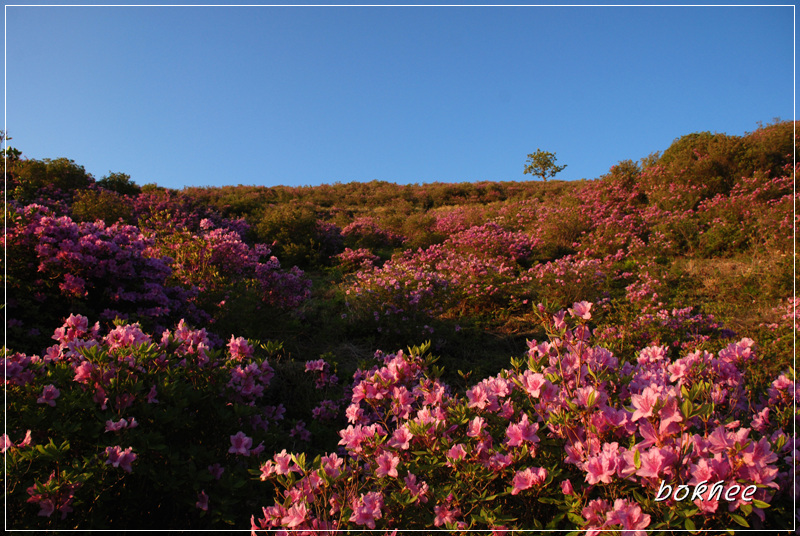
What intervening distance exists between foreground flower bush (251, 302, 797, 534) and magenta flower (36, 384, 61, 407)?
1220mm

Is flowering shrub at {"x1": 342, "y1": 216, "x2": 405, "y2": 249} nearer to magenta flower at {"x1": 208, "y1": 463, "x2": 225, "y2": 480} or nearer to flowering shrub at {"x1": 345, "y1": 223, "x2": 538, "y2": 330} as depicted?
flowering shrub at {"x1": 345, "y1": 223, "x2": 538, "y2": 330}

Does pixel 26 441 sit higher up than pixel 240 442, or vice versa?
pixel 26 441

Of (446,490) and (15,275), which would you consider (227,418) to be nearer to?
(446,490)

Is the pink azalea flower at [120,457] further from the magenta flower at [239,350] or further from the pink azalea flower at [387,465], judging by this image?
the pink azalea flower at [387,465]

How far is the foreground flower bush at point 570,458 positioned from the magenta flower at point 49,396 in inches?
48.0

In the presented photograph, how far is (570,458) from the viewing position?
5.25ft

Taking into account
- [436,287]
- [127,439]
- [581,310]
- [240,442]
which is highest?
[436,287]

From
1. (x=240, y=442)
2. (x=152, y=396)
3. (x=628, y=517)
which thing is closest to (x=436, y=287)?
(x=240, y=442)

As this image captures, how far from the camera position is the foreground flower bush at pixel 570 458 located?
4.41ft

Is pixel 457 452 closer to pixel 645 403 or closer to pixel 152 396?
pixel 645 403

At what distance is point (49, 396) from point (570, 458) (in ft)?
8.22

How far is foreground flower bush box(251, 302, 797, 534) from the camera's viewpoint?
52.9 inches

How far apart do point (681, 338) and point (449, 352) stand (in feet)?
9.50

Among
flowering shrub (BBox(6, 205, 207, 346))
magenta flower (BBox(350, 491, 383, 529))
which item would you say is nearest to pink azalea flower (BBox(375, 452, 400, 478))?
magenta flower (BBox(350, 491, 383, 529))
